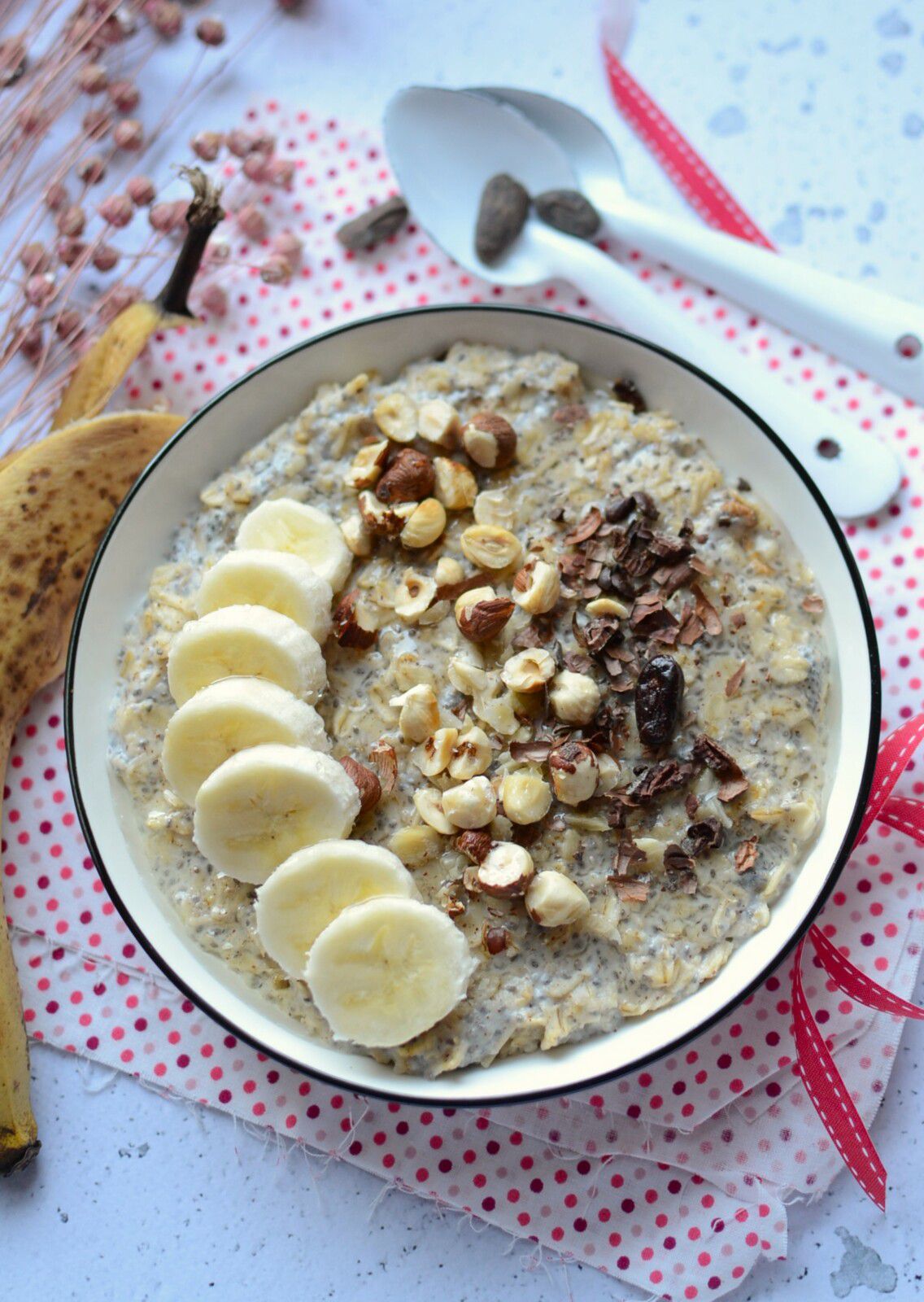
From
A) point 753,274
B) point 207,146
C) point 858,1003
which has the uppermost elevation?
point 207,146

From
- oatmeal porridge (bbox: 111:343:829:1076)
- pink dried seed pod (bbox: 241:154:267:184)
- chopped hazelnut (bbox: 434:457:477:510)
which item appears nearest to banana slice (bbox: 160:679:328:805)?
oatmeal porridge (bbox: 111:343:829:1076)

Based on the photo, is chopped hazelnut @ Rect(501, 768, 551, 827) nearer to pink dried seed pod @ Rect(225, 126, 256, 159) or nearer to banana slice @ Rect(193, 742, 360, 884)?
banana slice @ Rect(193, 742, 360, 884)

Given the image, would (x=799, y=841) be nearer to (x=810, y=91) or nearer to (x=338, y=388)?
(x=338, y=388)

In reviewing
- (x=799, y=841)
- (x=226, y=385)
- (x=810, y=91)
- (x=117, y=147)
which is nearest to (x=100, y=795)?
(x=226, y=385)

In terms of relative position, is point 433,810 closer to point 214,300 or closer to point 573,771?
point 573,771

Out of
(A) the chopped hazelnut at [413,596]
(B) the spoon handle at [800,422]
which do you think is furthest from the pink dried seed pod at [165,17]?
(A) the chopped hazelnut at [413,596]

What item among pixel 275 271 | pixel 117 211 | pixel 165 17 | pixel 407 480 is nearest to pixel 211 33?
pixel 165 17

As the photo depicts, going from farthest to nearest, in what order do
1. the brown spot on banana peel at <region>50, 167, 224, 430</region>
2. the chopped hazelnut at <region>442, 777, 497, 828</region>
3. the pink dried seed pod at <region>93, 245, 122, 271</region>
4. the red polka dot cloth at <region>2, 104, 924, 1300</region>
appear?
the pink dried seed pod at <region>93, 245, 122, 271</region>
the brown spot on banana peel at <region>50, 167, 224, 430</region>
the red polka dot cloth at <region>2, 104, 924, 1300</region>
the chopped hazelnut at <region>442, 777, 497, 828</region>
